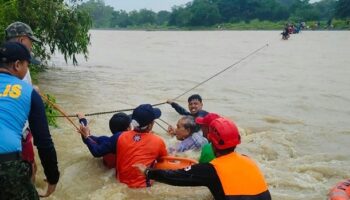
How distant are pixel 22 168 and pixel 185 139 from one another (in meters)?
3.98

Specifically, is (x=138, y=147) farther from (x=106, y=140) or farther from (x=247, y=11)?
(x=247, y=11)

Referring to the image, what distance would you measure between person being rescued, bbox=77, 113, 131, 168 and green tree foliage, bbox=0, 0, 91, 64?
7.80 metres

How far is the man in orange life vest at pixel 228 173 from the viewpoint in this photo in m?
3.53

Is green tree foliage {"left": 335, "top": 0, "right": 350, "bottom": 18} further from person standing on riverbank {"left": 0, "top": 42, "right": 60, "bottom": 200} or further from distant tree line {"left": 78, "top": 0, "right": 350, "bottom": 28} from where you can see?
person standing on riverbank {"left": 0, "top": 42, "right": 60, "bottom": 200}

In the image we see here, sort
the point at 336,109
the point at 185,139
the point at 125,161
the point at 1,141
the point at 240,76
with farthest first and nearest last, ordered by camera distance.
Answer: the point at 240,76 → the point at 336,109 → the point at 185,139 → the point at 125,161 → the point at 1,141

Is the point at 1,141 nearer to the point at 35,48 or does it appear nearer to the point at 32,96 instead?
the point at 32,96

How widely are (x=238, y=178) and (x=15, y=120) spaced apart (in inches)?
70.6

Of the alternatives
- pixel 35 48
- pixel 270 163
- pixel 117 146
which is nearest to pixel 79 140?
pixel 117 146

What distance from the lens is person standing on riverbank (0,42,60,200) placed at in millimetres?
2941

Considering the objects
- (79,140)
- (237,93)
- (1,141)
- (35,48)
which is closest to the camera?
(1,141)

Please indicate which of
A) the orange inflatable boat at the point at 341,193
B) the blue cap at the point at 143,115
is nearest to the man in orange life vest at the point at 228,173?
the blue cap at the point at 143,115

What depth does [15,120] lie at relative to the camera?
3.00 metres

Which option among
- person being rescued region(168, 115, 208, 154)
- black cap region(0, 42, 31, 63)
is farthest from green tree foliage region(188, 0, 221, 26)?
black cap region(0, 42, 31, 63)

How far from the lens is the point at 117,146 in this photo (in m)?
5.18
